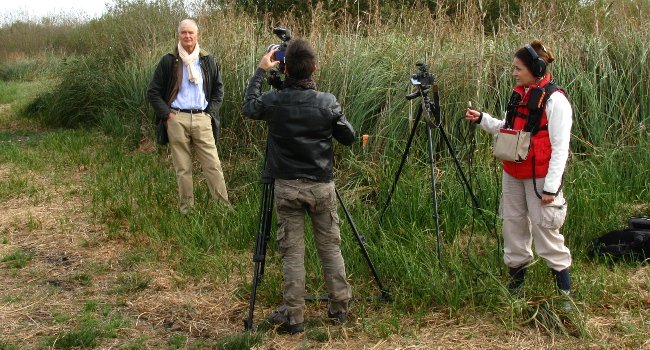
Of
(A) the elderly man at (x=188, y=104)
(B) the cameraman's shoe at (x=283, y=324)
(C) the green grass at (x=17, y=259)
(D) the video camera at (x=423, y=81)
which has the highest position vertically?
(D) the video camera at (x=423, y=81)

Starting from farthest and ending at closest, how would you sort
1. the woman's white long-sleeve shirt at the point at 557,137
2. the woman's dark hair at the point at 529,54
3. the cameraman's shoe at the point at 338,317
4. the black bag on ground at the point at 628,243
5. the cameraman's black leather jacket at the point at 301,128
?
1. the black bag on ground at the point at 628,243
2. the cameraman's shoe at the point at 338,317
3. the cameraman's black leather jacket at the point at 301,128
4. the woman's dark hair at the point at 529,54
5. the woman's white long-sleeve shirt at the point at 557,137

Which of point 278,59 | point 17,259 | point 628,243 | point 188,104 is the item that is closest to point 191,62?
point 188,104

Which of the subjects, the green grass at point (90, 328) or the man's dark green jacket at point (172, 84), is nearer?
the green grass at point (90, 328)

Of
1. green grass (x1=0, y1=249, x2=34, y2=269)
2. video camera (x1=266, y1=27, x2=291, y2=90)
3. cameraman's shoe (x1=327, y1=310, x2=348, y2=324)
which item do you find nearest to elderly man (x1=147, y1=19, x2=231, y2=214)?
green grass (x1=0, y1=249, x2=34, y2=269)

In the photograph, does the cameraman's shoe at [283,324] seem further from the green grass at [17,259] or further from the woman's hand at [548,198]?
the green grass at [17,259]

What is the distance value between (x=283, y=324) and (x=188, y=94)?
3.27m

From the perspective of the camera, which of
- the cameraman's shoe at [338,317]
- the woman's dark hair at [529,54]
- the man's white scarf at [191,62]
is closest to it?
the woman's dark hair at [529,54]

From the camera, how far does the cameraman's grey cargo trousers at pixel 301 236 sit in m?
4.32

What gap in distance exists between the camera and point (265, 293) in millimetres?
Result: 4984

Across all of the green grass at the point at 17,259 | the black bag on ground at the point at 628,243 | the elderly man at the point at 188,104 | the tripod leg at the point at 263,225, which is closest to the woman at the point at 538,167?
the black bag on ground at the point at 628,243

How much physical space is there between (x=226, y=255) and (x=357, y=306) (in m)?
1.51

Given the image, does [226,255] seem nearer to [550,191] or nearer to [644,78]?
[550,191]

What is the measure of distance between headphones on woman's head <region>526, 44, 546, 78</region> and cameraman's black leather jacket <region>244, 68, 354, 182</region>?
1123mm

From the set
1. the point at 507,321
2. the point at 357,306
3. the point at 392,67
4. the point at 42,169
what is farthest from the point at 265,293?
the point at 42,169
